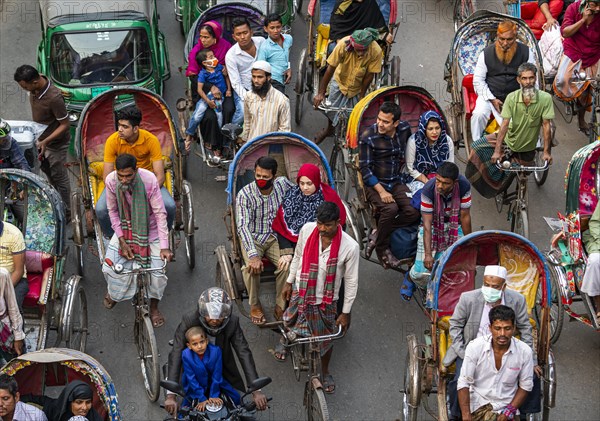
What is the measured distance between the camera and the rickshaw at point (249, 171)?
11.3 meters

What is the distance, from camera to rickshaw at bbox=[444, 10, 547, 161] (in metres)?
13.3

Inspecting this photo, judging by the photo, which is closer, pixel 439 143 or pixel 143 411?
pixel 143 411

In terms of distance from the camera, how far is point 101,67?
13727 millimetres

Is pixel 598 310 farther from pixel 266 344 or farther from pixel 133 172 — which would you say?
pixel 133 172

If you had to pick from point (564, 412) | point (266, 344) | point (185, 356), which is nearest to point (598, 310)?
point (564, 412)

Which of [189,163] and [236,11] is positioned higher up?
[236,11]

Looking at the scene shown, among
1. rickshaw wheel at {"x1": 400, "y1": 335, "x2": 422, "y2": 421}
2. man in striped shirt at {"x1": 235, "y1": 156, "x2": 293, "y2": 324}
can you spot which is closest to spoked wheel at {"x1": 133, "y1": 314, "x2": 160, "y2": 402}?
man in striped shirt at {"x1": 235, "y1": 156, "x2": 293, "y2": 324}

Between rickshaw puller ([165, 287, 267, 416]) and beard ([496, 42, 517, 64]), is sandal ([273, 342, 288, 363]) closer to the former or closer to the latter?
rickshaw puller ([165, 287, 267, 416])

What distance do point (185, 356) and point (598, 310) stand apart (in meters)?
3.63

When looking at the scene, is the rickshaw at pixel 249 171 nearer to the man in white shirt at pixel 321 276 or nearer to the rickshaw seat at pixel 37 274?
the man in white shirt at pixel 321 276

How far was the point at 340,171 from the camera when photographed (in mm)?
13242

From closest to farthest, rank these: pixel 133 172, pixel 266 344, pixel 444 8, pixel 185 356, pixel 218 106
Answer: pixel 185 356, pixel 133 172, pixel 266 344, pixel 218 106, pixel 444 8

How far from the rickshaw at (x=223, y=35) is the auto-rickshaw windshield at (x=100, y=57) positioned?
49cm

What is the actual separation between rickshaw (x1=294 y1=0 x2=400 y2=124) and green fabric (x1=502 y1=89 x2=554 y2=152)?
72.4 inches
